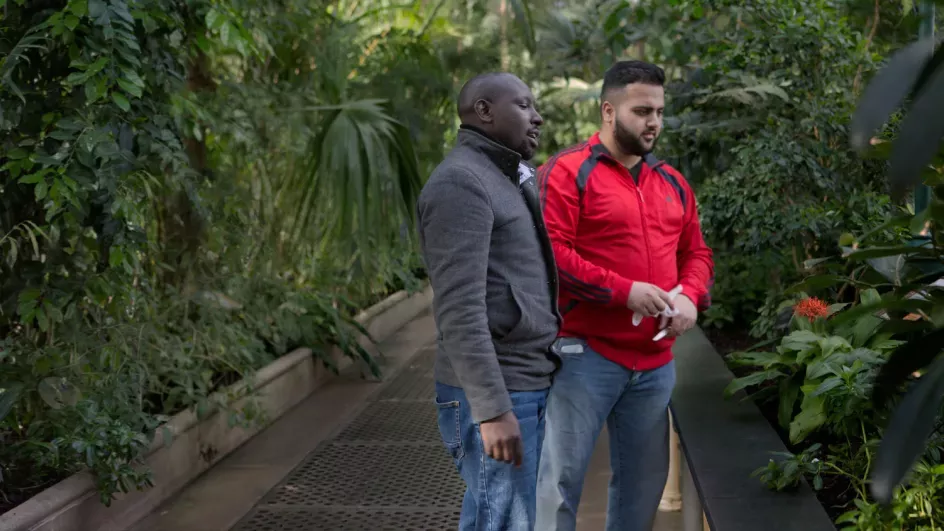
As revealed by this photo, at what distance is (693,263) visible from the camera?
3168 millimetres

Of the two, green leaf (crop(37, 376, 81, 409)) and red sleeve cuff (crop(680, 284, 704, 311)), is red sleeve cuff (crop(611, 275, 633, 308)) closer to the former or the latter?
red sleeve cuff (crop(680, 284, 704, 311))

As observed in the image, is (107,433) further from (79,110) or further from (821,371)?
(821,371)

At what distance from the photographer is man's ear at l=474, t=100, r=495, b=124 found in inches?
92.1

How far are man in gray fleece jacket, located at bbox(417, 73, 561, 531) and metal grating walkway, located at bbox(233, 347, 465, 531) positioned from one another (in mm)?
1880

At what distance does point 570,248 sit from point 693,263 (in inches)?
18.3

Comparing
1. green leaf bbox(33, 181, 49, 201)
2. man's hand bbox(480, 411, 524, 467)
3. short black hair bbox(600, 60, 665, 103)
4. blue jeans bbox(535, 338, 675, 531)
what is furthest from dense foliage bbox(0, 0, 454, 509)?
man's hand bbox(480, 411, 524, 467)

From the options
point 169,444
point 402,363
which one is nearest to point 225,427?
point 169,444

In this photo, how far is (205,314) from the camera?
5227 mm

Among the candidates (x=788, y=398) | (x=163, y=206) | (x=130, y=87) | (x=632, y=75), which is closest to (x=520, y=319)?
(x=632, y=75)

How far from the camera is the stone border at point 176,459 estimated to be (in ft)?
12.1

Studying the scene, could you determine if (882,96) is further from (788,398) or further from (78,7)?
(78,7)

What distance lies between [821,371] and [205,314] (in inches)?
122

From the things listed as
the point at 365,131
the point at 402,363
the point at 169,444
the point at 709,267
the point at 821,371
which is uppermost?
the point at 365,131

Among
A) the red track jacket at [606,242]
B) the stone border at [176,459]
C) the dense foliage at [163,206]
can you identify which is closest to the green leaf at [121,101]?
the dense foliage at [163,206]
